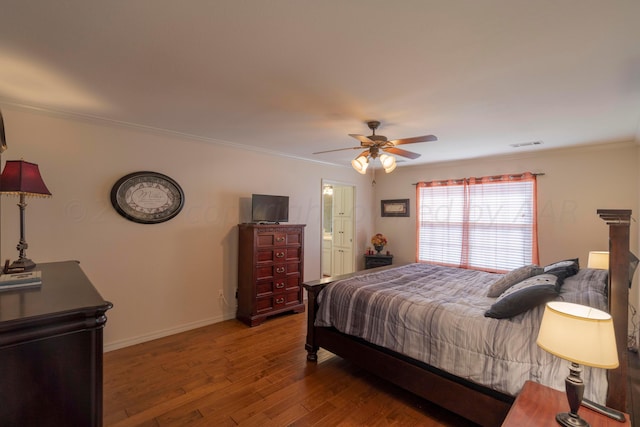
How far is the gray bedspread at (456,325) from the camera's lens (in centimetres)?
178

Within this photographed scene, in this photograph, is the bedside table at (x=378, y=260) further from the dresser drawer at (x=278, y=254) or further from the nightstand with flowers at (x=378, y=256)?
the dresser drawer at (x=278, y=254)

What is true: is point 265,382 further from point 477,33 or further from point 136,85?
point 477,33

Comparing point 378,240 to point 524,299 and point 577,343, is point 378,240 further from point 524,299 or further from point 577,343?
point 577,343

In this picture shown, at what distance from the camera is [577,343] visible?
129 centimetres

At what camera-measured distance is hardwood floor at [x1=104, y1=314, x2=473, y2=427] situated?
213 cm

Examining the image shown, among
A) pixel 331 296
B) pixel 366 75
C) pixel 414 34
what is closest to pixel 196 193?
pixel 331 296

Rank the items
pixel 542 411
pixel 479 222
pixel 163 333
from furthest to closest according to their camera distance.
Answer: pixel 479 222 → pixel 163 333 → pixel 542 411

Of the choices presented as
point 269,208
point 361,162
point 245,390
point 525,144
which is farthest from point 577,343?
point 269,208

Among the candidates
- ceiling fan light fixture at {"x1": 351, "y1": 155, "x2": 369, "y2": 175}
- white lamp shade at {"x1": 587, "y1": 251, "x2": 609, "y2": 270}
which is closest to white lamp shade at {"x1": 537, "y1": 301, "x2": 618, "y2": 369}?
ceiling fan light fixture at {"x1": 351, "y1": 155, "x2": 369, "y2": 175}

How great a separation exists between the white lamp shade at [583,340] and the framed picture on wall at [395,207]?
4.27 m

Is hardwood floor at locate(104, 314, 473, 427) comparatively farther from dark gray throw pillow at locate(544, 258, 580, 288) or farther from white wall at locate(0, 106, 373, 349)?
dark gray throw pillow at locate(544, 258, 580, 288)

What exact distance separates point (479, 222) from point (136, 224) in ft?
15.6

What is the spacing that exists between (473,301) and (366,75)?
1.95 meters

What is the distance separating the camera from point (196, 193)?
3.74 meters
